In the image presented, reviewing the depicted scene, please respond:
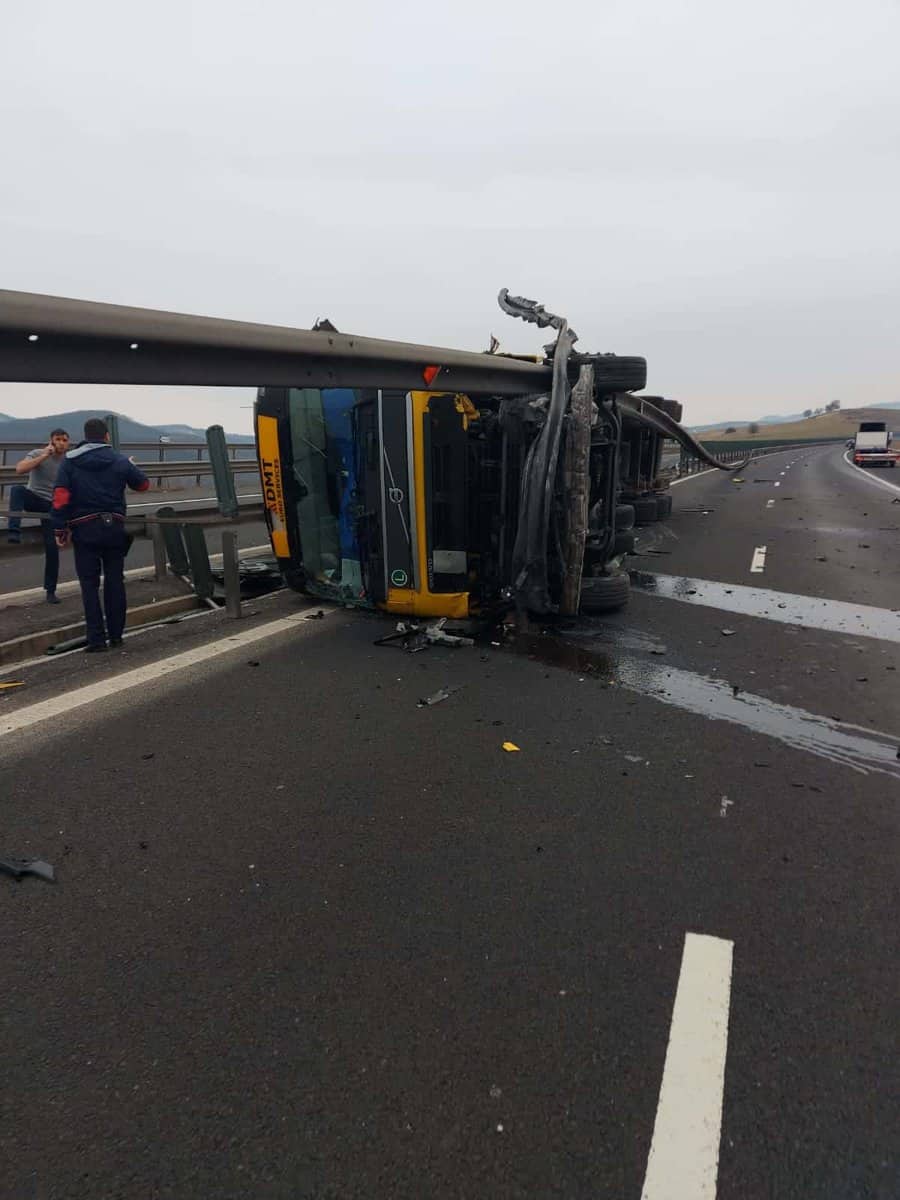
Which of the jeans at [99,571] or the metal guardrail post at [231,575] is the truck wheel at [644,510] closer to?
the metal guardrail post at [231,575]

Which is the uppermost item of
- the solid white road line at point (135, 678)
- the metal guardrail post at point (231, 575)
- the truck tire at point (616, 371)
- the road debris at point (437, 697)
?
the truck tire at point (616, 371)

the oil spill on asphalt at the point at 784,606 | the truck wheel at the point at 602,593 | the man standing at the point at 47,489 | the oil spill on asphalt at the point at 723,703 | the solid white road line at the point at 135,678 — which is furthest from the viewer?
the man standing at the point at 47,489

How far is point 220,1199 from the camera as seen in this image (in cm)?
165

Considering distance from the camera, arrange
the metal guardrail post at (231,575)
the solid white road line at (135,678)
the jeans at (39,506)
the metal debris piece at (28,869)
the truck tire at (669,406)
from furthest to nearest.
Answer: the truck tire at (669,406), the jeans at (39,506), the metal guardrail post at (231,575), the solid white road line at (135,678), the metal debris piece at (28,869)

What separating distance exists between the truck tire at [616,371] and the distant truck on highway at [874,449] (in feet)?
143

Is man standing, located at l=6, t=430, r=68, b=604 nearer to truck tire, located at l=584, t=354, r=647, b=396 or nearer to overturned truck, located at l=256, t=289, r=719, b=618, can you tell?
overturned truck, located at l=256, t=289, r=719, b=618

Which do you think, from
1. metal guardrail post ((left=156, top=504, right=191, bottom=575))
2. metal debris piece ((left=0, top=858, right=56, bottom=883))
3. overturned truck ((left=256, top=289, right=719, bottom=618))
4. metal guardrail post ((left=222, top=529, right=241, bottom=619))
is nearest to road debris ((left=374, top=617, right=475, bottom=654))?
overturned truck ((left=256, top=289, right=719, bottom=618))

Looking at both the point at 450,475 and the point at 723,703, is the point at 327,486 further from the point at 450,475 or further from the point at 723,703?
the point at 723,703

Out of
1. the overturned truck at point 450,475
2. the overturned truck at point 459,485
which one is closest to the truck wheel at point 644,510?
the overturned truck at point 450,475

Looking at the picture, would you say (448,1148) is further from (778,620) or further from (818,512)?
(818,512)

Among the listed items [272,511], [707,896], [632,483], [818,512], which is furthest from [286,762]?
[818,512]

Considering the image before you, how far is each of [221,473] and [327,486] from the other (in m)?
1.37

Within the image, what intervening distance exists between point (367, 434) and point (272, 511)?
161cm

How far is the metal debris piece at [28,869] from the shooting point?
2.85 m
